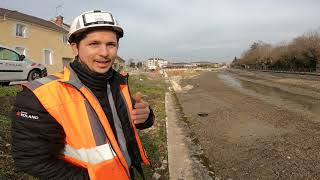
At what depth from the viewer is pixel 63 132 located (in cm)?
201

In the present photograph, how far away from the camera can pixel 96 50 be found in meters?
2.22

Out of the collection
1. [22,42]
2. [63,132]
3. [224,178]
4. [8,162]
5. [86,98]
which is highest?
[22,42]

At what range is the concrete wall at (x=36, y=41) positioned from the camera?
2885cm

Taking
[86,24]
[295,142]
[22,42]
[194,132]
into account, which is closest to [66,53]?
[22,42]

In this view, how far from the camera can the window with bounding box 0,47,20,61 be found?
12.7 m

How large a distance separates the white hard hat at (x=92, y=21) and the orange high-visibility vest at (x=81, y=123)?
1.09 ft

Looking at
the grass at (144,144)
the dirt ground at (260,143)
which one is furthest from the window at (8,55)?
the dirt ground at (260,143)

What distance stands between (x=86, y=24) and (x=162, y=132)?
8392 mm

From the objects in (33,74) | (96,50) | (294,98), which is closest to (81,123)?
(96,50)

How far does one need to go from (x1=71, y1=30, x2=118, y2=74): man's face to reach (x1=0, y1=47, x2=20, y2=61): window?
11761 mm

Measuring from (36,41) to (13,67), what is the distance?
21.2m

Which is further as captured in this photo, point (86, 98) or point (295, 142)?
point (295, 142)

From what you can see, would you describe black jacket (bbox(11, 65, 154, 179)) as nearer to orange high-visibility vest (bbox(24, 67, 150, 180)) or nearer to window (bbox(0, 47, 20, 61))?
orange high-visibility vest (bbox(24, 67, 150, 180))

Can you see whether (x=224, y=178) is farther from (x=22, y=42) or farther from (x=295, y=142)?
(x=22, y=42)
